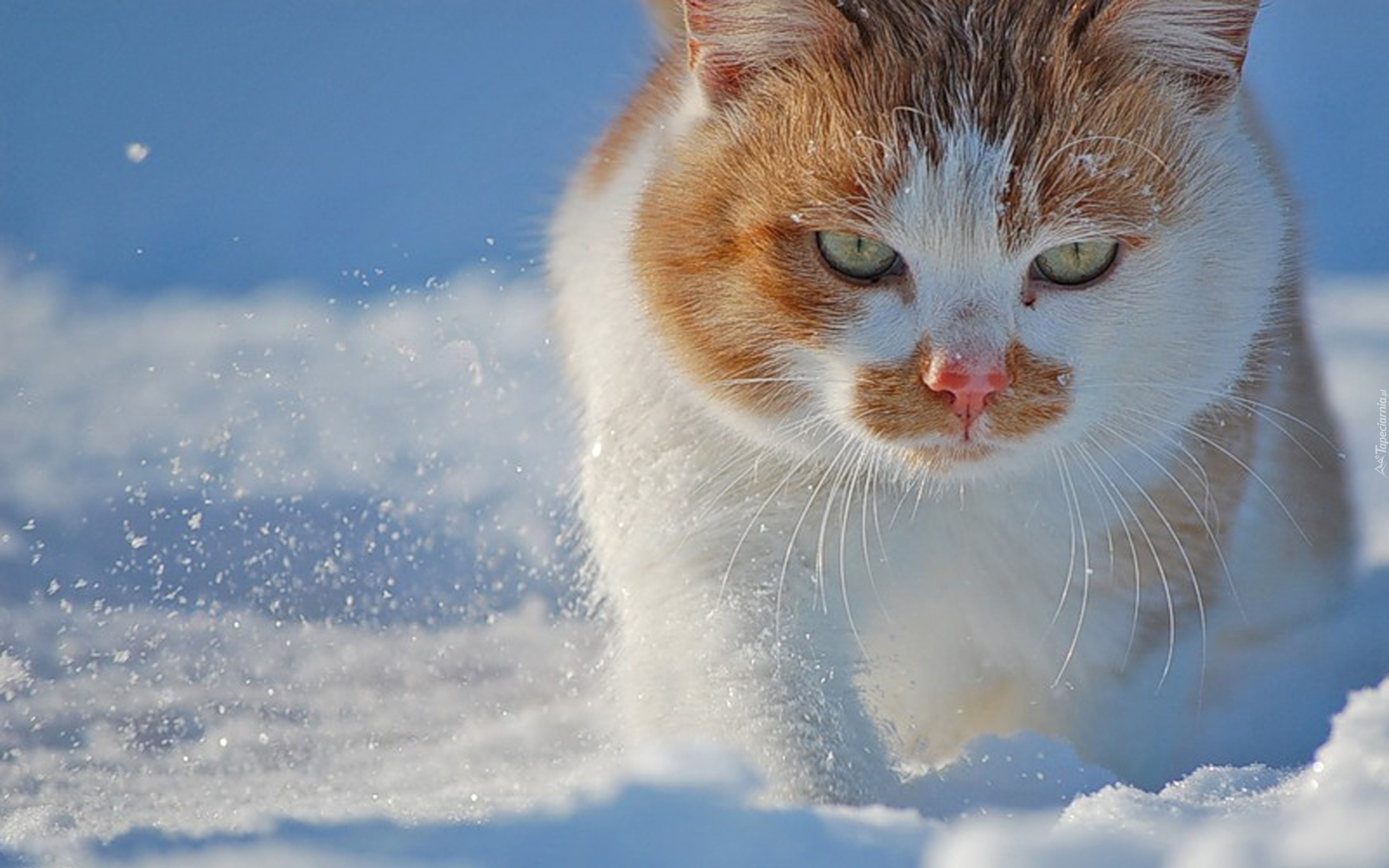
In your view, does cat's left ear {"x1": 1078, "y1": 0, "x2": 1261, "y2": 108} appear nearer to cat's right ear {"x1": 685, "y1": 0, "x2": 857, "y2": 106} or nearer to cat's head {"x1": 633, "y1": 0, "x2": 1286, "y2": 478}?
cat's head {"x1": 633, "y1": 0, "x2": 1286, "y2": 478}

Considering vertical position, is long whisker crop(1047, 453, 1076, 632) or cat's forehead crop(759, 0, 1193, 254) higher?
cat's forehead crop(759, 0, 1193, 254)

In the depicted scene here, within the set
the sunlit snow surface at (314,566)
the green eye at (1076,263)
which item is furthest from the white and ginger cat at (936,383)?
the sunlit snow surface at (314,566)

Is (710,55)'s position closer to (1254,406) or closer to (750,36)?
(750,36)

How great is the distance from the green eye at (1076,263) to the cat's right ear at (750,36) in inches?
15.1

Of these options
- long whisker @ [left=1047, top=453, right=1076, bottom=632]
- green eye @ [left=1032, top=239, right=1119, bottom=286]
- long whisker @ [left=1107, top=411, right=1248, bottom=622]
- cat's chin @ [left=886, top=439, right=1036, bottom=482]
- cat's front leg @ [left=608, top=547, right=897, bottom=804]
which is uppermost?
green eye @ [left=1032, top=239, right=1119, bottom=286]

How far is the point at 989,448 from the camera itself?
1.83 meters

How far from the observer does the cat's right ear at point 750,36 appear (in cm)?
194

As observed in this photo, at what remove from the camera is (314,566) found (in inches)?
121

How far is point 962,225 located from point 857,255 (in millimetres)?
144

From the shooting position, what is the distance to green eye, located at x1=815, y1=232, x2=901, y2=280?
183cm

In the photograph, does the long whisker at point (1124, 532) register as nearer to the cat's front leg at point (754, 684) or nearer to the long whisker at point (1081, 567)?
the long whisker at point (1081, 567)

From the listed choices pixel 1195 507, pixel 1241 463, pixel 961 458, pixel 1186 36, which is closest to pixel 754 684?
pixel 961 458

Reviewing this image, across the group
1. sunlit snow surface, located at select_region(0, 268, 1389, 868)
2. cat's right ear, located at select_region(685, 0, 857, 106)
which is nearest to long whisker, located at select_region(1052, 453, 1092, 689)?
sunlit snow surface, located at select_region(0, 268, 1389, 868)

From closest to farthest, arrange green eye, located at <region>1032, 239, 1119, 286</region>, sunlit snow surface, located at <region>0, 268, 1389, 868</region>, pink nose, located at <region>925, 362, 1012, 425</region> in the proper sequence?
pink nose, located at <region>925, 362, 1012, 425</region>
green eye, located at <region>1032, 239, 1119, 286</region>
sunlit snow surface, located at <region>0, 268, 1389, 868</region>
